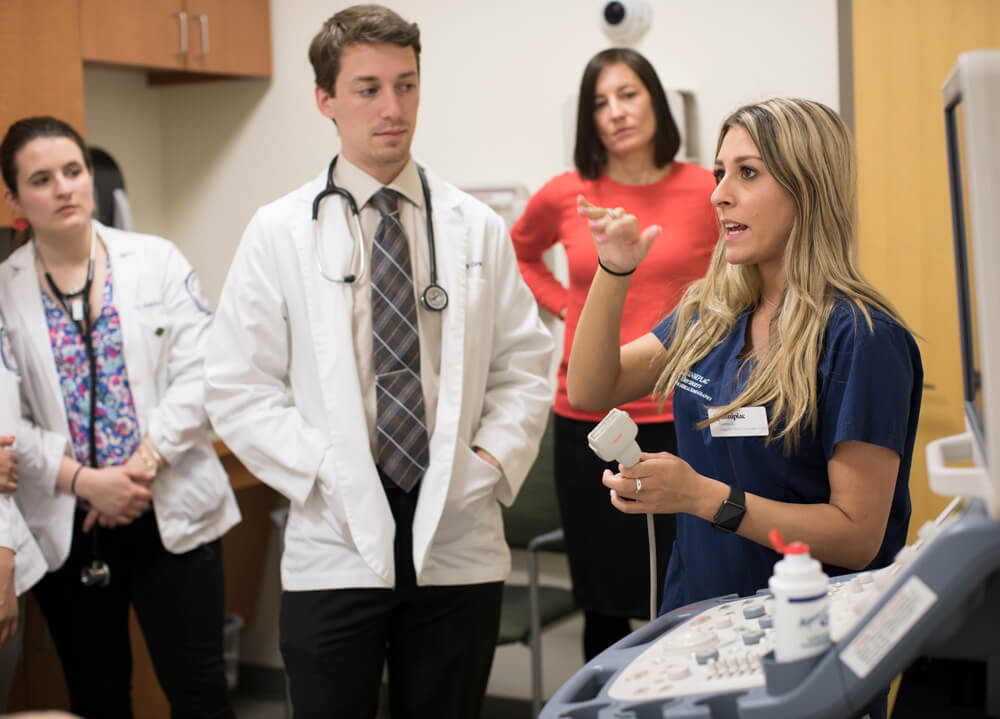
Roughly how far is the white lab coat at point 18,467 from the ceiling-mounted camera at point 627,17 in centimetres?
190

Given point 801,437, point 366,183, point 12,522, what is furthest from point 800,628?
point 12,522

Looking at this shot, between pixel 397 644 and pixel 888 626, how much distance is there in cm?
127

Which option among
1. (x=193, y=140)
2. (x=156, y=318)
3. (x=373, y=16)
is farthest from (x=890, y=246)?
(x=193, y=140)

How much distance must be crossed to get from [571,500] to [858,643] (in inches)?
69.1

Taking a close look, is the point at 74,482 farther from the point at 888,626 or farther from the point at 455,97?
the point at 888,626

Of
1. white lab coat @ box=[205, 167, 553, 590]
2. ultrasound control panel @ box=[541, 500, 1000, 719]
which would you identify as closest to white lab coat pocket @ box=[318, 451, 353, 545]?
white lab coat @ box=[205, 167, 553, 590]

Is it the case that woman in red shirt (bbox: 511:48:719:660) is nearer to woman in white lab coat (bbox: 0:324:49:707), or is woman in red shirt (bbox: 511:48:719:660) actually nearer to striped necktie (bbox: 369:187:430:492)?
striped necktie (bbox: 369:187:430:492)

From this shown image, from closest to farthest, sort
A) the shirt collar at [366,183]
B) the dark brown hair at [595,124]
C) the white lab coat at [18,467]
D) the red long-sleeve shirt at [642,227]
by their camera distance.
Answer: the shirt collar at [366,183] → the white lab coat at [18,467] → the red long-sleeve shirt at [642,227] → the dark brown hair at [595,124]

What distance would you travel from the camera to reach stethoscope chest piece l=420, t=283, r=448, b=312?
1.88 m

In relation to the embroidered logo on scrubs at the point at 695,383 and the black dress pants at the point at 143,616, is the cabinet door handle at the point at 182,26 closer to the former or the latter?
the black dress pants at the point at 143,616

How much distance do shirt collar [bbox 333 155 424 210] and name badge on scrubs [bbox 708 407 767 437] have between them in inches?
32.3

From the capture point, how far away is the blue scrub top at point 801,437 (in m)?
1.26

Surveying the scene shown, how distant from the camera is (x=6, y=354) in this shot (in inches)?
86.2

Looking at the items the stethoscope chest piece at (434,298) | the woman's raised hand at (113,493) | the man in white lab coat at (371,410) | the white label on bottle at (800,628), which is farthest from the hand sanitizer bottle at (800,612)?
the woman's raised hand at (113,493)
